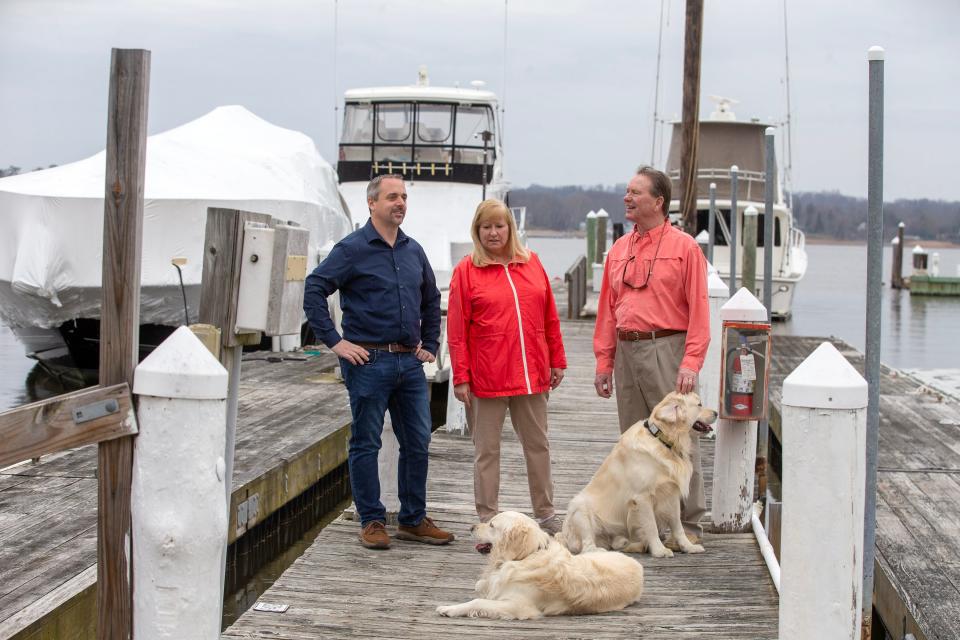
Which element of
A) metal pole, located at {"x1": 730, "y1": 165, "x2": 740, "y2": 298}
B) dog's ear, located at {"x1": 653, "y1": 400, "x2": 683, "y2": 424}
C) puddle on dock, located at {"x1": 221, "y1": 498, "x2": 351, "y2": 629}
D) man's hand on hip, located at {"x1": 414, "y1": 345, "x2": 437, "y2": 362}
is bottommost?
puddle on dock, located at {"x1": 221, "y1": 498, "x2": 351, "y2": 629}

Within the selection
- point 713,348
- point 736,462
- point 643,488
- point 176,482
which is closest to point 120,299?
point 176,482

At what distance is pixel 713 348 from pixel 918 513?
1821 millimetres

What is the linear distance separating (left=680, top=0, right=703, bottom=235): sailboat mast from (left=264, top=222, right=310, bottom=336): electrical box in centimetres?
1275

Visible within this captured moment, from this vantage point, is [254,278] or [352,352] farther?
[352,352]

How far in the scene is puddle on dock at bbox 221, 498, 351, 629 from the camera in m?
8.02

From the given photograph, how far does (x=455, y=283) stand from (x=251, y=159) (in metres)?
13.5

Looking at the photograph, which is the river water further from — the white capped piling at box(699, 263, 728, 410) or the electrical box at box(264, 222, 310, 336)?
the electrical box at box(264, 222, 310, 336)

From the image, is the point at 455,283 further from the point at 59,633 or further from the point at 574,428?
the point at 574,428

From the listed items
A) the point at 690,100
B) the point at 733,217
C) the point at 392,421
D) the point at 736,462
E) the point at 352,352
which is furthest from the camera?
the point at 690,100

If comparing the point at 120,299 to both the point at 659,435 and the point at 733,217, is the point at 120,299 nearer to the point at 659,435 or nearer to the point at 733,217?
the point at 659,435

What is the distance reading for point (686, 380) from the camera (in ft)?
17.4

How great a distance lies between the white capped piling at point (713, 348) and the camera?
8055mm

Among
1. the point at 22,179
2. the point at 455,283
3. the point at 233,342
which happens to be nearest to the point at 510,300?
the point at 455,283

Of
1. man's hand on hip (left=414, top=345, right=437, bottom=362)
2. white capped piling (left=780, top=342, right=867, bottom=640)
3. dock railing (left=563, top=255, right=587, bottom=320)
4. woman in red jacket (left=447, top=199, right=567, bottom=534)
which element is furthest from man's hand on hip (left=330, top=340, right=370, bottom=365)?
dock railing (left=563, top=255, right=587, bottom=320)
